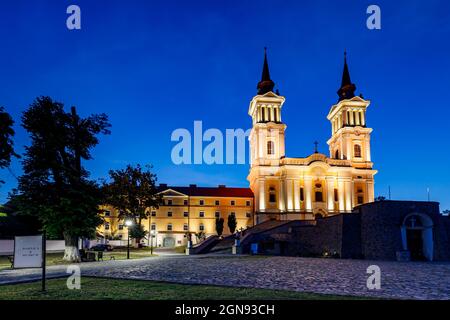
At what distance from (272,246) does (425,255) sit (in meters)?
15.0

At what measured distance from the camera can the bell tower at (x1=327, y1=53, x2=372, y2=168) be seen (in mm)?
Answer: 72875

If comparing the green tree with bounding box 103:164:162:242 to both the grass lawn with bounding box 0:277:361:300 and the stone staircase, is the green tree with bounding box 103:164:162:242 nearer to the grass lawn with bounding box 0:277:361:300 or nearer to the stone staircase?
the stone staircase

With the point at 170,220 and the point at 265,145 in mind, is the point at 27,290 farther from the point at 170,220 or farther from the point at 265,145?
the point at 170,220

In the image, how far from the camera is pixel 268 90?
74.9 meters

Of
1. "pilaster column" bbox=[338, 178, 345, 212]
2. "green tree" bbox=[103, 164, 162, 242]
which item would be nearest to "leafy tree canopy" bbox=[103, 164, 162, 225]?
"green tree" bbox=[103, 164, 162, 242]

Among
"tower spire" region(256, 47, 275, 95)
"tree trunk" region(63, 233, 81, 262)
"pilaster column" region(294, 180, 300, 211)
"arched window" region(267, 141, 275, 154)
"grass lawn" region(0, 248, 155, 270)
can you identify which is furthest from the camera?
"tower spire" region(256, 47, 275, 95)

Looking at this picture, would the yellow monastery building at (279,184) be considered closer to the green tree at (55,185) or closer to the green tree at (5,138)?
the green tree at (55,185)

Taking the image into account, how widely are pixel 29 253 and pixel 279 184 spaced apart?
57.6 metres

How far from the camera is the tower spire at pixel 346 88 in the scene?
76375 millimetres

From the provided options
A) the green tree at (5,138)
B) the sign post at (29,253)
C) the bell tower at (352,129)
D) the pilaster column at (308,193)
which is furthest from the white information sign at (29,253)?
the bell tower at (352,129)

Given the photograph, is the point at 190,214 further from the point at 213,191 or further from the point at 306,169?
the point at 306,169

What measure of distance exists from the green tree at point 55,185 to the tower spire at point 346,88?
5946 cm

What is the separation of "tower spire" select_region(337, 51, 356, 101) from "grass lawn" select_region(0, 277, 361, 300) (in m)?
69.0
